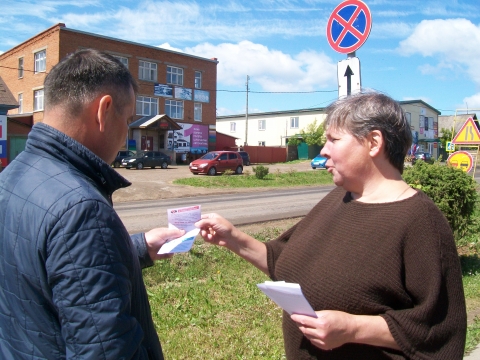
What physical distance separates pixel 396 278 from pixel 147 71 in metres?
44.1

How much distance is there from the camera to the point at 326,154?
2217mm

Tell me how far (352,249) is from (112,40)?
42.4 meters

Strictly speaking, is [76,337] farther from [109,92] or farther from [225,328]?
[225,328]

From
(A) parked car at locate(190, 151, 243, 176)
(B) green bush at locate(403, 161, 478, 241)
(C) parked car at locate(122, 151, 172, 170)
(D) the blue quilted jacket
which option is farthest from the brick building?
(D) the blue quilted jacket

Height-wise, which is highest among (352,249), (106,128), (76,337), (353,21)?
(353,21)

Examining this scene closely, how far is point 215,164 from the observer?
30797 mm

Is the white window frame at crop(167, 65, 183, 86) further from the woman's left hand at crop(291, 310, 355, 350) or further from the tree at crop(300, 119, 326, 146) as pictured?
the woman's left hand at crop(291, 310, 355, 350)

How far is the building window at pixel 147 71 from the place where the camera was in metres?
42.7

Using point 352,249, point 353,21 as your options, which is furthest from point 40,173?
point 353,21

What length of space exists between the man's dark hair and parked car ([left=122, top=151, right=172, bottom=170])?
33284 mm

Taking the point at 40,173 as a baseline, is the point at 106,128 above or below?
above

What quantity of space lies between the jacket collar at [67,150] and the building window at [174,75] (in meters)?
44.8

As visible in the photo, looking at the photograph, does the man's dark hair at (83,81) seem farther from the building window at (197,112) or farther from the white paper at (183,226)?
the building window at (197,112)

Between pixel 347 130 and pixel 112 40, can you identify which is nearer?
pixel 347 130
